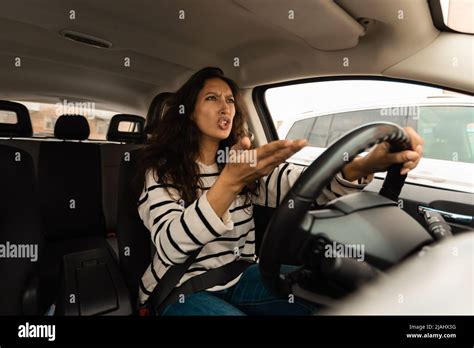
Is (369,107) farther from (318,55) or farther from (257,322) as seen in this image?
(257,322)

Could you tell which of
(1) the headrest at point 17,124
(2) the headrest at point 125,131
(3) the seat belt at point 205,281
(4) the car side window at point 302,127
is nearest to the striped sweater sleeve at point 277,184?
(4) the car side window at point 302,127

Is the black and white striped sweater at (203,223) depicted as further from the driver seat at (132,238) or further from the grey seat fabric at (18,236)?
the grey seat fabric at (18,236)

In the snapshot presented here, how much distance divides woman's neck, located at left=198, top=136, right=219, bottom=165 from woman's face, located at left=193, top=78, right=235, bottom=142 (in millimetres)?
14

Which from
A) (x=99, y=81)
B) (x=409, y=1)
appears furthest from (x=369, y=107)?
(x=99, y=81)

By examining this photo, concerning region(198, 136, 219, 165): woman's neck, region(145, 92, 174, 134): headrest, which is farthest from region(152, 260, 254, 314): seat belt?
region(145, 92, 174, 134): headrest

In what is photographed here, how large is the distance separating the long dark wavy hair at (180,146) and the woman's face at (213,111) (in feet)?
0.05

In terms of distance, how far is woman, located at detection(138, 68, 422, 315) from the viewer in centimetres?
62

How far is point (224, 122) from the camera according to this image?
90cm

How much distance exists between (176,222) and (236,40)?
722mm

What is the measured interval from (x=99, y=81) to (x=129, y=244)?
1.09 meters

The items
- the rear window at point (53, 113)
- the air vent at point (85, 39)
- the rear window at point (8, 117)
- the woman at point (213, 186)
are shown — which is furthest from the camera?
the rear window at point (53, 113)

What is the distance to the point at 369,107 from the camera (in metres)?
0.87

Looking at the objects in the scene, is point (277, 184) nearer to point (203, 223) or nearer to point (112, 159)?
point (203, 223)

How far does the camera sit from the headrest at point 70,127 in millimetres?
1669
